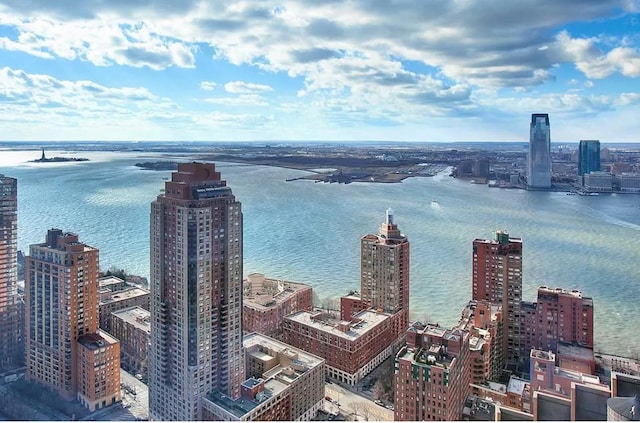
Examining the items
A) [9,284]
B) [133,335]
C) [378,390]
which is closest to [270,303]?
[133,335]

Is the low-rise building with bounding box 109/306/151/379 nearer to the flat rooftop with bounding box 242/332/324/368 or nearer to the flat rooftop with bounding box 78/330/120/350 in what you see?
the flat rooftop with bounding box 78/330/120/350

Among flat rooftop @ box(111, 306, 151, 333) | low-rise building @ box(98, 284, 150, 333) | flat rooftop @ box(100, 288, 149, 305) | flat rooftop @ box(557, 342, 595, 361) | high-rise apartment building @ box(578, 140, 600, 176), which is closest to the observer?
flat rooftop @ box(557, 342, 595, 361)

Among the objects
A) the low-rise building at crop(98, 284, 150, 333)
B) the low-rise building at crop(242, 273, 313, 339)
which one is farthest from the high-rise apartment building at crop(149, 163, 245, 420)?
the low-rise building at crop(98, 284, 150, 333)

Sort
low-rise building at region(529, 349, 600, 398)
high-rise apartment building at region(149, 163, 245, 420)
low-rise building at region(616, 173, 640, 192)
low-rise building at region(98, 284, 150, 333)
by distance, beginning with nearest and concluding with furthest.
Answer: low-rise building at region(529, 349, 600, 398) → high-rise apartment building at region(149, 163, 245, 420) → low-rise building at region(98, 284, 150, 333) → low-rise building at region(616, 173, 640, 192)

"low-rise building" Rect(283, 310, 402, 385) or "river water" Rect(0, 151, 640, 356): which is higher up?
"river water" Rect(0, 151, 640, 356)

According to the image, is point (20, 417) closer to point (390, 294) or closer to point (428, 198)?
point (390, 294)

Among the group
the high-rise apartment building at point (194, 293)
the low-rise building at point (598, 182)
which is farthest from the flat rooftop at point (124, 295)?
the low-rise building at point (598, 182)
